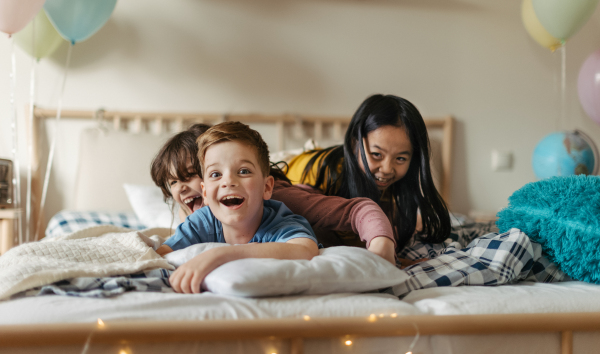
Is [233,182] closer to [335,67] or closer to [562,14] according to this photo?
[335,67]

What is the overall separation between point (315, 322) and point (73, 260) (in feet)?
1.58

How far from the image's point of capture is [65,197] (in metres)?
2.22

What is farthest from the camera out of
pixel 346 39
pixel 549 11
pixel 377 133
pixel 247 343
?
pixel 346 39

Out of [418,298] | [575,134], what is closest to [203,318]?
[418,298]

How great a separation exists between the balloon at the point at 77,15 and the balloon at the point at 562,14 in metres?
1.86

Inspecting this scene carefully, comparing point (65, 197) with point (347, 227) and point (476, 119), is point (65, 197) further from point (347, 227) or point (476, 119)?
point (476, 119)

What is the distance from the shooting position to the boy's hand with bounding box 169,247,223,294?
29.0 inches

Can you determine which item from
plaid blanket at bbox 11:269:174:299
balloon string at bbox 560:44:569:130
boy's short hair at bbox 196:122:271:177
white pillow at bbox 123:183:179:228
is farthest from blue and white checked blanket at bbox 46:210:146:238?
balloon string at bbox 560:44:569:130

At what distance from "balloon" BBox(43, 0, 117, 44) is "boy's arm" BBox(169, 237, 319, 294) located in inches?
58.6

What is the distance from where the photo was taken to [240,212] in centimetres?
90

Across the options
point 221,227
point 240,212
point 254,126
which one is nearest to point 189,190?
point 221,227

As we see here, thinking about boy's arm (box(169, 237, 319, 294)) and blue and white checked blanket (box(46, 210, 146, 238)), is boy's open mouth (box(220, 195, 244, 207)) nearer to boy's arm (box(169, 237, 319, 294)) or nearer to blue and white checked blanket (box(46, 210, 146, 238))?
boy's arm (box(169, 237, 319, 294))

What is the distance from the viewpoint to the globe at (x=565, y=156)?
7.07ft

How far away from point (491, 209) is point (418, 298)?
189 centimetres
